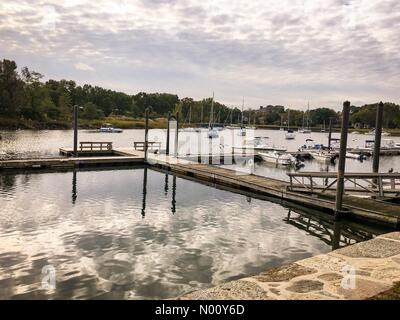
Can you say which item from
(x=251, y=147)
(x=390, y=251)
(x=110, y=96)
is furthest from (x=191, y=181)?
(x=110, y=96)

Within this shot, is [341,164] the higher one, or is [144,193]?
[341,164]

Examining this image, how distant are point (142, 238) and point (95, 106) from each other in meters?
130

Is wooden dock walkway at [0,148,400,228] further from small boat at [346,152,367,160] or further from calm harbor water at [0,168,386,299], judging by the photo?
small boat at [346,152,367,160]

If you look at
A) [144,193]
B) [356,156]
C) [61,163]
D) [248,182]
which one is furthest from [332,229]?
[356,156]

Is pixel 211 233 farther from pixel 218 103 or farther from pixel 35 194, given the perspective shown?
pixel 218 103

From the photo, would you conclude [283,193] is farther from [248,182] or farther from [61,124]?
[61,124]

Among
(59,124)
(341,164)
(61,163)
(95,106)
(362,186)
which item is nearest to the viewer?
(341,164)

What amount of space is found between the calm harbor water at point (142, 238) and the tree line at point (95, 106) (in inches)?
3479

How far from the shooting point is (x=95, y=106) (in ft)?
445

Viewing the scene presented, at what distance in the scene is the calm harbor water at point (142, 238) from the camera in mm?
9578

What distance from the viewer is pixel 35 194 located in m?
19.6

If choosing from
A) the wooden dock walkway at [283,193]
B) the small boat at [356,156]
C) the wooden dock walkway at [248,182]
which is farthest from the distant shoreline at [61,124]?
the small boat at [356,156]

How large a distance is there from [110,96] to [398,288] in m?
154

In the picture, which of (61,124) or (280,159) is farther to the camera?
(61,124)
